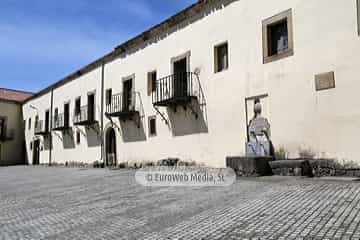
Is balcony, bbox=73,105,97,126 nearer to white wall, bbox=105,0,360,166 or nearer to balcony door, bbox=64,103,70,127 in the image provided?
balcony door, bbox=64,103,70,127

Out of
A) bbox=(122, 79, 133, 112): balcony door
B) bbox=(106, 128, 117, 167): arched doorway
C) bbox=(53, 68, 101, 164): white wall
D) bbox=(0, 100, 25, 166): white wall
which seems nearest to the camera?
bbox=(122, 79, 133, 112): balcony door

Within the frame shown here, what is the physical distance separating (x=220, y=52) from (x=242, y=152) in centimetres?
366

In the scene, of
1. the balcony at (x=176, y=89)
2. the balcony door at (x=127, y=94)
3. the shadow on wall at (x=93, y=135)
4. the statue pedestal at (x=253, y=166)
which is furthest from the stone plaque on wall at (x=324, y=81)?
the shadow on wall at (x=93, y=135)

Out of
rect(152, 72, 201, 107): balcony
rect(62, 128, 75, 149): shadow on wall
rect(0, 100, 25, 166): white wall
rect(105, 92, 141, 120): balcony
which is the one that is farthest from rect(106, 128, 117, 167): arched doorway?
rect(0, 100, 25, 166): white wall

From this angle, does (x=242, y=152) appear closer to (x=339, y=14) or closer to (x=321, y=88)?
(x=321, y=88)

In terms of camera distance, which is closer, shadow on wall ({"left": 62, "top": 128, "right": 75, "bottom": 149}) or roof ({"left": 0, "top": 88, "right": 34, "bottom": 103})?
shadow on wall ({"left": 62, "top": 128, "right": 75, "bottom": 149})

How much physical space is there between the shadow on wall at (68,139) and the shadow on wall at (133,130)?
596cm

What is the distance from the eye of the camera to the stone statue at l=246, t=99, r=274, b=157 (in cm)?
873

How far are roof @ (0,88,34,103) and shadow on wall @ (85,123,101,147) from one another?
47.4 ft

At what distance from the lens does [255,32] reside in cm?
933

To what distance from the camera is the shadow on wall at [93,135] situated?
54.5 ft

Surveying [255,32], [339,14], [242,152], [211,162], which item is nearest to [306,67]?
[339,14]

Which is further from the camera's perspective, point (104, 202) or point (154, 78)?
point (154, 78)

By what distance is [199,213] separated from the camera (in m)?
4.57
